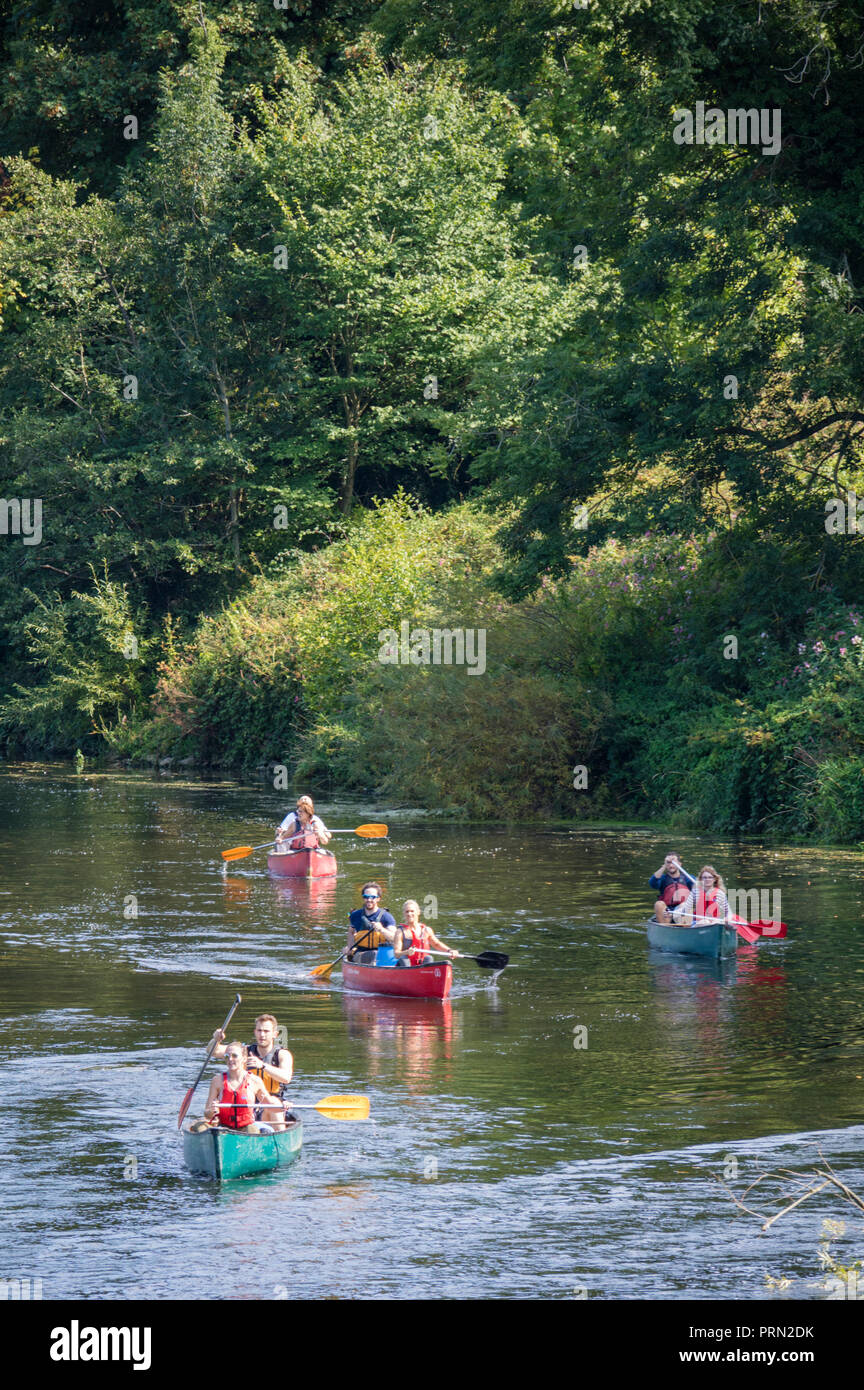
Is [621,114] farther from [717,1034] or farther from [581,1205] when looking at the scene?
[581,1205]

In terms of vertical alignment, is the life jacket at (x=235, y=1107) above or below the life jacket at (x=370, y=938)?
below

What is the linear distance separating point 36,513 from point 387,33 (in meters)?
23.8

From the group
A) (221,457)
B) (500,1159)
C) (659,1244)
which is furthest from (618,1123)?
(221,457)

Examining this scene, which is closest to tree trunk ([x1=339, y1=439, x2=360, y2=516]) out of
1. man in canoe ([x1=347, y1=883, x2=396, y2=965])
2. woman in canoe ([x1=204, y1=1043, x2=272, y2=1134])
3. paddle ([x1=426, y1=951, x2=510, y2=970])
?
man in canoe ([x1=347, y1=883, x2=396, y2=965])

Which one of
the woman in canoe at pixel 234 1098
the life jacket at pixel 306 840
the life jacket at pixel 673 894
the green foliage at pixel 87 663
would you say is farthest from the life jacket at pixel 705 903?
the green foliage at pixel 87 663

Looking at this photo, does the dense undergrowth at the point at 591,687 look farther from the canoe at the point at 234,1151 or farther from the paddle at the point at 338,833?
the canoe at the point at 234,1151

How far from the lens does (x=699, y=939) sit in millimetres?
21062

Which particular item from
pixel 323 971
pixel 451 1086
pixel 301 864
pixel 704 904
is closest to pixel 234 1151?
pixel 451 1086

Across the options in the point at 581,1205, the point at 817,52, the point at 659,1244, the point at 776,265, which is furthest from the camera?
the point at 776,265

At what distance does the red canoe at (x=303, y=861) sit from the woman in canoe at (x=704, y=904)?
7.77 m

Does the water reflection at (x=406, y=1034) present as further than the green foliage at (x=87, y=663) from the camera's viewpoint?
No

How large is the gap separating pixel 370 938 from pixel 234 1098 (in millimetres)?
6897

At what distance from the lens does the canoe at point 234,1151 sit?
1302cm

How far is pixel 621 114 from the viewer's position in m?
31.5
